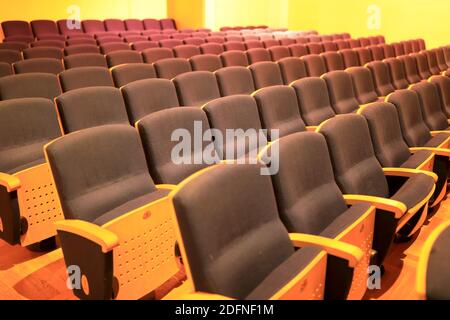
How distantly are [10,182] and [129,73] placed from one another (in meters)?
1.36

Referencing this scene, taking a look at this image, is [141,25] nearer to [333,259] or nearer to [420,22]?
[420,22]

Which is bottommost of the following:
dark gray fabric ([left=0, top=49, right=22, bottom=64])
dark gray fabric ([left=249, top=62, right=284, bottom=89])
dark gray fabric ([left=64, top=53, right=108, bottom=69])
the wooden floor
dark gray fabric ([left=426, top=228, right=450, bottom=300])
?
the wooden floor

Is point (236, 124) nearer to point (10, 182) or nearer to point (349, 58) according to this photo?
point (10, 182)

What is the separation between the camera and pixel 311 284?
3.13 ft

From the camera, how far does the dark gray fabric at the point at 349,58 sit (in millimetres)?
3927

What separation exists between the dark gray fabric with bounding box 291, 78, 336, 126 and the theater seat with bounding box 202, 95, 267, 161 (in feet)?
1.49

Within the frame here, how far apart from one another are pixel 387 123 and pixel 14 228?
161cm

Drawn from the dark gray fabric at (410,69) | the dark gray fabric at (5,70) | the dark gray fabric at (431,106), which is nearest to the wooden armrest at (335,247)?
the dark gray fabric at (431,106)

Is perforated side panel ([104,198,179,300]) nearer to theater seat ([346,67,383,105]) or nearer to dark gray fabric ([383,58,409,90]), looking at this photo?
theater seat ([346,67,383,105])

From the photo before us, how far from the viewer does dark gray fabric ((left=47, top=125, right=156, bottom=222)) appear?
121 cm

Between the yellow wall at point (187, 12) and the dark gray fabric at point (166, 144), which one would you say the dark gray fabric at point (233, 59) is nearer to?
the dark gray fabric at point (166, 144)

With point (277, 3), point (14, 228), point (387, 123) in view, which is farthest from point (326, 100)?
point (277, 3)

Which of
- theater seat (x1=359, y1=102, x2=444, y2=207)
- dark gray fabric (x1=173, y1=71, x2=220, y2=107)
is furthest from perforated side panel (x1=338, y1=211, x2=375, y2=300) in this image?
dark gray fabric (x1=173, y1=71, x2=220, y2=107)

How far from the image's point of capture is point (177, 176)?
→ 5.09ft
